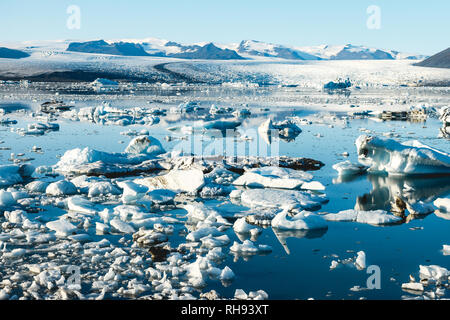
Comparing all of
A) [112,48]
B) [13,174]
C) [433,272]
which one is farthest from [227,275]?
[112,48]

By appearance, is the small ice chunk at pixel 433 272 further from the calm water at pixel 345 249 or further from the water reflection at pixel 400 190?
the water reflection at pixel 400 190

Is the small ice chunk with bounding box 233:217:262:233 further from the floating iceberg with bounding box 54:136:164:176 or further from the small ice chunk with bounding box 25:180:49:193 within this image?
the floating iceberg with bounding box 54:136:164:176

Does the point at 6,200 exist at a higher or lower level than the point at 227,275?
higher

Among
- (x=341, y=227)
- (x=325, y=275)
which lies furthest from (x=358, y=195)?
(x=325, y=275)

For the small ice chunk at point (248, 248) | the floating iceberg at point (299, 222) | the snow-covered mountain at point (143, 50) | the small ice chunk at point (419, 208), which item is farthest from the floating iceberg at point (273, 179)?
the snow-covered mountain at point (143, 50)

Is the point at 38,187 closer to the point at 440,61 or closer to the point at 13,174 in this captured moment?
the point at 13,174
